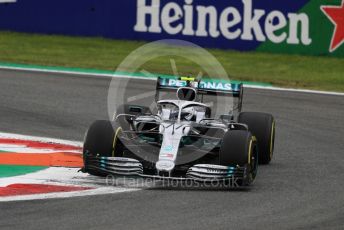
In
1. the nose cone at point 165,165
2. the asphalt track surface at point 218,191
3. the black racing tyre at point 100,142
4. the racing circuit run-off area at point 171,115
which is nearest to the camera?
the asphalt track surface at point 218,191

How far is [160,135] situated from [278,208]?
6.97 ft

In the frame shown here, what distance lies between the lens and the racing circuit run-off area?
10.3 metres

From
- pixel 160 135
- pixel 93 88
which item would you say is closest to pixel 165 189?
pixel 160 135

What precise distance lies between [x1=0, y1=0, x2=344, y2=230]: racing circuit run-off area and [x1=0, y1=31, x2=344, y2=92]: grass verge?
0.05 m

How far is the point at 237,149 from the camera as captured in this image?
11.4 metres

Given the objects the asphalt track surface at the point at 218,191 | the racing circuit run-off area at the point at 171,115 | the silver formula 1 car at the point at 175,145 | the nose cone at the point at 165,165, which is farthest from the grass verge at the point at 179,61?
the nose cone at the point at 165,165

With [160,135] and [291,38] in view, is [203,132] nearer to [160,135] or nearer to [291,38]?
[160,135]

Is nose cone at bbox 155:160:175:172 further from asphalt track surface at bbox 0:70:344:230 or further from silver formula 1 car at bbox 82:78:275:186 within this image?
asphalt track surface at bbox 0:70:344:230

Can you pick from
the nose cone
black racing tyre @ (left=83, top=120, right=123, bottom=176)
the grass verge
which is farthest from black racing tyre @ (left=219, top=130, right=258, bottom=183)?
the grass verge

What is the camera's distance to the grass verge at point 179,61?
73.9 ft

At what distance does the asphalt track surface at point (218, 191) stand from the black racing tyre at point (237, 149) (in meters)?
0.34

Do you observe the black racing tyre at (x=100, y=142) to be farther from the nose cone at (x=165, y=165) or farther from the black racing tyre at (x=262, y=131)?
the black racing tyre at (x=262, y=131)

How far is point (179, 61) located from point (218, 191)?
1324 centimetres

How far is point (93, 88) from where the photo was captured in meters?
20.1
